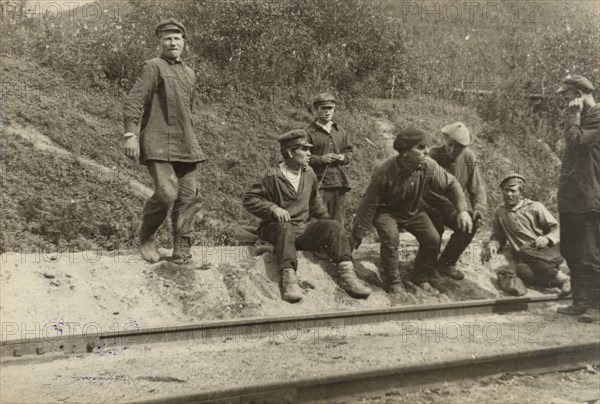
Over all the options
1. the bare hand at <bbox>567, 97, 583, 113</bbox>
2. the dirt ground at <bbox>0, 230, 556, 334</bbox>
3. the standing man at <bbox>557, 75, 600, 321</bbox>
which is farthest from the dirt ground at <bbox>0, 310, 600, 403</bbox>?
the bare hand at <bbox>567, 97, 583, 113</bbox>

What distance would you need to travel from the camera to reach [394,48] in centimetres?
1054

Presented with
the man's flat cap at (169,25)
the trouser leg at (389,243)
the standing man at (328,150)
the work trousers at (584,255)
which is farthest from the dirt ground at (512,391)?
the man's flat cap at (169,25)

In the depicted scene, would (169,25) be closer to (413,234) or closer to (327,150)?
(327,150)

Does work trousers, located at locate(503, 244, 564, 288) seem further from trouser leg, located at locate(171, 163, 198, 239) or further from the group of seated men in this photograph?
trouser leg, located at locate(171, 163, 198, 239)

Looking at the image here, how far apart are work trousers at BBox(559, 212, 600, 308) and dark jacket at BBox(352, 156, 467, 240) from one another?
3.83ft

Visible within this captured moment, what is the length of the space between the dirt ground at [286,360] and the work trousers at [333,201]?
4.59ft

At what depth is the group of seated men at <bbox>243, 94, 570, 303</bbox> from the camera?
5.45 meters

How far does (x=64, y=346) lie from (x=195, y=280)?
132cm

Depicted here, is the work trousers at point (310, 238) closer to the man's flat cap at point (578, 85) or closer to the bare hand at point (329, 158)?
the bare hand at point (329, 158)

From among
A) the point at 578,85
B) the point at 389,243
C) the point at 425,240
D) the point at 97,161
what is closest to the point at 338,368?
the point at 389,243

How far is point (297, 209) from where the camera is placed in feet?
18.2

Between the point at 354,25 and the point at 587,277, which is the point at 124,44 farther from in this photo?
the point at 587,277

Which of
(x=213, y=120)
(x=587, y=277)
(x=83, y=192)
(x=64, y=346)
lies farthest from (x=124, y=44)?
(x=587, y=277)

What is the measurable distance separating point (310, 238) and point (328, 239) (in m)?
0.17
